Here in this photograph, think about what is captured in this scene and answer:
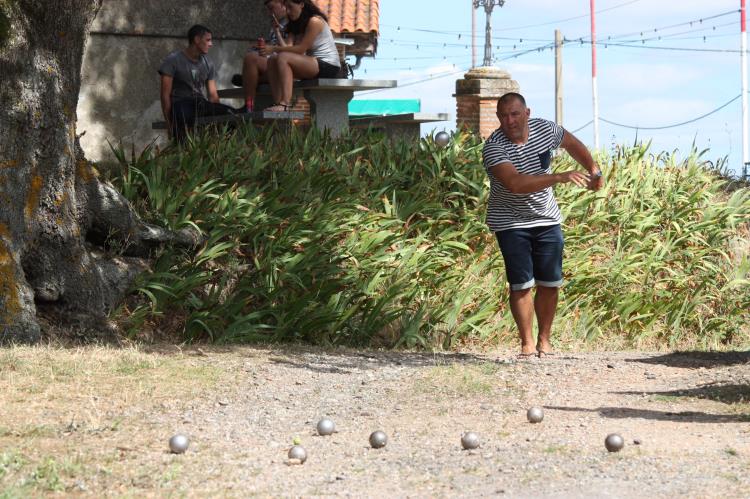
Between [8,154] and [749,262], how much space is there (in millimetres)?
7920

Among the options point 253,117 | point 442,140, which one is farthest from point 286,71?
point 442,140

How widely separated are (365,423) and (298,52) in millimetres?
6957

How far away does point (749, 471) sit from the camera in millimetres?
5047

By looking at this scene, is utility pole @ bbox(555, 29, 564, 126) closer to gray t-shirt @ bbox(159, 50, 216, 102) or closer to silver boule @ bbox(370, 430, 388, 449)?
gray t-shirt @ bbox(159, 50, 216, 102)

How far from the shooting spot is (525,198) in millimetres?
8117

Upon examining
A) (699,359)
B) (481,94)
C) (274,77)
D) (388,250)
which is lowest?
(699,359)

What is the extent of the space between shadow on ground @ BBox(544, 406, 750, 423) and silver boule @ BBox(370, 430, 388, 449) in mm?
1330

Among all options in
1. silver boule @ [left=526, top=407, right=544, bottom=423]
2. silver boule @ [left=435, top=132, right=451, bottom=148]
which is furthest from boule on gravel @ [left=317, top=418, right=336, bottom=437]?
silver boule @ [left=435, top=132, right=451, bottom=148]

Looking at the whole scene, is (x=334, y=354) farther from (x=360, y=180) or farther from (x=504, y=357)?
(x=360, y=180)

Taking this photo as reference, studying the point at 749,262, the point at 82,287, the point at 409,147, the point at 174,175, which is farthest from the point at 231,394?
the point at 749,262

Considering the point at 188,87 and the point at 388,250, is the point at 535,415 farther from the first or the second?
the point at 188,87

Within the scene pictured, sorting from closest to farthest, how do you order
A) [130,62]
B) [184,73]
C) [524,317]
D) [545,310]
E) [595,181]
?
[595,181], [524,317], [545,310], [184,73], [130,62]

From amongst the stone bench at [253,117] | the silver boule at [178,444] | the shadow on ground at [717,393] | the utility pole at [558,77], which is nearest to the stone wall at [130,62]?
the stone bench at [253,117]

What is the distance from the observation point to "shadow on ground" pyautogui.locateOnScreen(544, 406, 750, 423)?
20.3 feet
